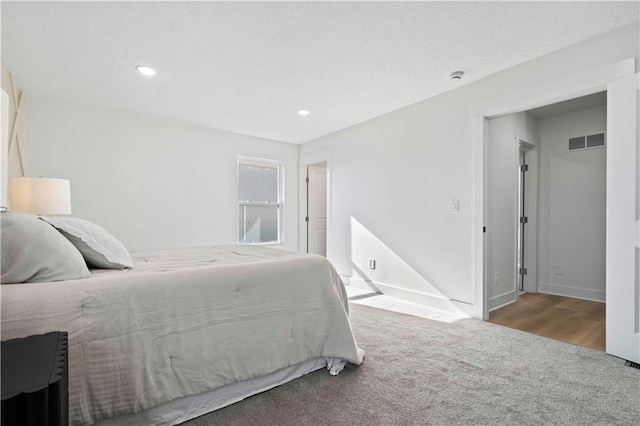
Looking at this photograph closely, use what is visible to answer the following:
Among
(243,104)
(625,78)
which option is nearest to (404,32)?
→ (625,78)

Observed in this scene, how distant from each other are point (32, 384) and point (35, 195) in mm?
2781

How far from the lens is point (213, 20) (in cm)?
214


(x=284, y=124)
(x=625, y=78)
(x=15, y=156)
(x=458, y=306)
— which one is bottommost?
(x=458, y=306)

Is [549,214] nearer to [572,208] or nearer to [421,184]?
[572,208]

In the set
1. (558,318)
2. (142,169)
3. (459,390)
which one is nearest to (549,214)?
(558,318)

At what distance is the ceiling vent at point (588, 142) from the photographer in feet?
12.6

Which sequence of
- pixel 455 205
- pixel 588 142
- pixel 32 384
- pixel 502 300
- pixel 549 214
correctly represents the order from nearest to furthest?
pixel 32 384 < pixel 455 205 < pixel 502 300 < pixel 588 142 < pixel 549 214

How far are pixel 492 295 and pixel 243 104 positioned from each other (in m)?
3.60

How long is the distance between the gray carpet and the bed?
149mm

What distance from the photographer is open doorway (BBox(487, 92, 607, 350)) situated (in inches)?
140

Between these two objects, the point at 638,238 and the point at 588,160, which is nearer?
the point at 638,238

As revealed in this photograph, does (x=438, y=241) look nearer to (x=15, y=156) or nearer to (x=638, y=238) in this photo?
(x=638, y=238)

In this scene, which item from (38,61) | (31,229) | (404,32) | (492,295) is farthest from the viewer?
(492,295)

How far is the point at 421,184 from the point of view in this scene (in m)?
3.75
